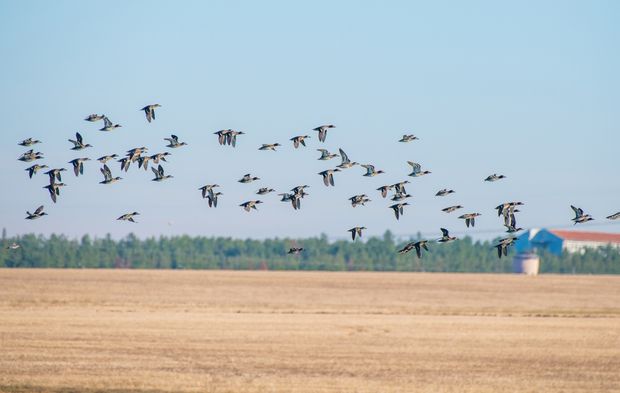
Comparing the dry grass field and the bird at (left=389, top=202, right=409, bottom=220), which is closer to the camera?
the bird at (left=389, top=202, right=409, bottom=220)

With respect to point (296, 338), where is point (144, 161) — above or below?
above

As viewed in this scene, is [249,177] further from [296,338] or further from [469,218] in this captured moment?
[296,338]

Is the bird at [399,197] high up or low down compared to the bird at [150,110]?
down

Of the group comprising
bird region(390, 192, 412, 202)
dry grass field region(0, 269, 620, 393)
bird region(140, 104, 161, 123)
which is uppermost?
bird region(140, 104, 161, 123)

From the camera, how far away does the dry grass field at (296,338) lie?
57.1 meters

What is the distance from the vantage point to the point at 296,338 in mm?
77562

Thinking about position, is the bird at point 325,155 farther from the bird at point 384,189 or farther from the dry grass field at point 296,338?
the dry grass field at point 296,338

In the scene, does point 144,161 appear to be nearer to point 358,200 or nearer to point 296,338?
point 358,200

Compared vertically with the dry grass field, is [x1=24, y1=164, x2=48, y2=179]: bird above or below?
above

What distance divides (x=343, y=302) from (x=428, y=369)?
57.0 metres

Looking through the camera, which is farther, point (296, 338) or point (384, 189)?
point (296, 338)

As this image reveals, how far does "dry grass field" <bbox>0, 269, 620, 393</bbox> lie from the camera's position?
5712 centimetres

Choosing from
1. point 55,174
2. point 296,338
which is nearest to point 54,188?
point 55,174

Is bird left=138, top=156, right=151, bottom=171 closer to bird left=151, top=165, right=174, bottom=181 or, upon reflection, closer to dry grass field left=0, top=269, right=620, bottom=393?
bird left=151, top=165, right=174, bottom=181
